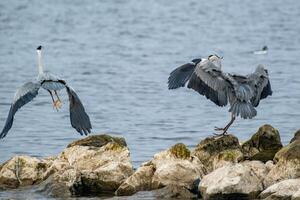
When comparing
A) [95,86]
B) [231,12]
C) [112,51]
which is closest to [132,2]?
[231,12]

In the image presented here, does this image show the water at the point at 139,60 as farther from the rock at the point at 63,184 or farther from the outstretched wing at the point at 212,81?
the rock at the point at 63,184

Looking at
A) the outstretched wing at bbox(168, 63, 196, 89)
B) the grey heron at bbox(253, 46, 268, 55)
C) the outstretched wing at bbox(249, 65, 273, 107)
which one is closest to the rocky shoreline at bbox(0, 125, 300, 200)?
the outstretched wing at bbox(249, 65, 273, 107)

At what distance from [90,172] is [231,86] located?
7.69 feet

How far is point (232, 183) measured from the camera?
11.1 m

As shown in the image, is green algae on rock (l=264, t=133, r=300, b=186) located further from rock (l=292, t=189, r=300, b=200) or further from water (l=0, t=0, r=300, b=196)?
water (l=0, t=0, r=300, b=196)

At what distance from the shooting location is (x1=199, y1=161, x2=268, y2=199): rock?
11.1 meters

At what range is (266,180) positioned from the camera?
11414 mm

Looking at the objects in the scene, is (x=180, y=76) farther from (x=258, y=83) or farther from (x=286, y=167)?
(x=286, y=167)

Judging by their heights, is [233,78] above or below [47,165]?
above

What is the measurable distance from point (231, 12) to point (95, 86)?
771 inches

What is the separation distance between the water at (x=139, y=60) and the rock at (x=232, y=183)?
9.48 feet

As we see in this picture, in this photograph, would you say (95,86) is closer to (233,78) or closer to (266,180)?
(233,78)

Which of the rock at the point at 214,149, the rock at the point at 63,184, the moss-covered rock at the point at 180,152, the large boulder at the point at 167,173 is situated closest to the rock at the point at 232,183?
the large boulder at the point at 167,173

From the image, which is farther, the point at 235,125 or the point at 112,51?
the point at 112,51
